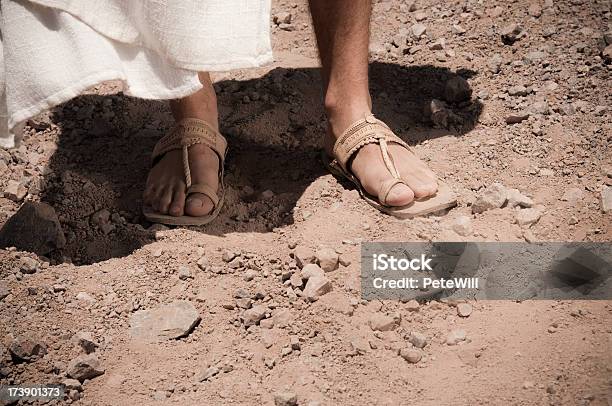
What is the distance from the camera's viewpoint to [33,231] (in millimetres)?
2205

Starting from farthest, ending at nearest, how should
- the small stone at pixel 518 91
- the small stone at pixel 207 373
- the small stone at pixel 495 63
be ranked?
the small stone at pixel 495 63
the small stone at pixel 518 91
the small stone at pixel 207 373

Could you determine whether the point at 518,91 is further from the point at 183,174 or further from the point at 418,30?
the point at 183,174

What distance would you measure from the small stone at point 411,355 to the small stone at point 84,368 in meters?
0.72

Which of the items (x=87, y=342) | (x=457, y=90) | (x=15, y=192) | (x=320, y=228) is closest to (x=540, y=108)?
(x=457, y=90)

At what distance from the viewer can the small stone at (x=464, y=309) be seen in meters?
1.92

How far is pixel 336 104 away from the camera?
2395mm

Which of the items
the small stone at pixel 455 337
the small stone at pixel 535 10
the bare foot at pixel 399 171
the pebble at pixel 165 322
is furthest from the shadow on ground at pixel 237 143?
the small stone at pixel 455 337

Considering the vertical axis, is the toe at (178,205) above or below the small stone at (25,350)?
above

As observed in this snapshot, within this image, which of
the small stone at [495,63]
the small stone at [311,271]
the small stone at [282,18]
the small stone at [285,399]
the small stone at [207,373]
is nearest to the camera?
the small stone at [285,399]

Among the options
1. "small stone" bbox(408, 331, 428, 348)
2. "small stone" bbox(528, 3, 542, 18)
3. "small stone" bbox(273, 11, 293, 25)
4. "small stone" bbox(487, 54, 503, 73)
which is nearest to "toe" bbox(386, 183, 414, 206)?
"small stone" bbox(408, 331, 428, 348)

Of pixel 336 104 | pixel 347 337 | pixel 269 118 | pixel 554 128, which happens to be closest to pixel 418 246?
pixel 347 337

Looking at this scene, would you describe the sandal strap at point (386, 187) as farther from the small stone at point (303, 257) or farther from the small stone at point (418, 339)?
the small stone at point (418, 339)

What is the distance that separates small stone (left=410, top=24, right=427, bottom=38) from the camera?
3.05 m

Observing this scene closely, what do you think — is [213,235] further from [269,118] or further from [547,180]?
[547,180]
